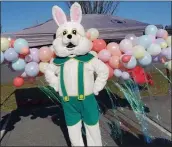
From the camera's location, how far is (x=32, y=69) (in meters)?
4.65

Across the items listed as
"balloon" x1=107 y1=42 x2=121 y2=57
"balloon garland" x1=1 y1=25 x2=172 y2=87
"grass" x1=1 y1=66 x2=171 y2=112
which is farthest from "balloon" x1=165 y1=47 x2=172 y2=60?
"grass" x1=1 y1=66 x2=171 y2=112

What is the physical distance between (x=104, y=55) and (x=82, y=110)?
96cm

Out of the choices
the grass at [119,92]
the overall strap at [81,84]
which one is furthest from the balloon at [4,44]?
the grass at [119,92]

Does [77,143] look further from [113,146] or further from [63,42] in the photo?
[63,42]

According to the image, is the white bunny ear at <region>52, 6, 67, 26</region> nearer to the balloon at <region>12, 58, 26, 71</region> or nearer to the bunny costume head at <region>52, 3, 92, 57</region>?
the bunny costume head at <region>52, 3, 92, 57</region>

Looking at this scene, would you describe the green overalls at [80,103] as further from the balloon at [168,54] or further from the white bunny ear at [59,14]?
the balloon at [168,54]

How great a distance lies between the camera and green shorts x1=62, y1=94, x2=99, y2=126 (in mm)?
4387

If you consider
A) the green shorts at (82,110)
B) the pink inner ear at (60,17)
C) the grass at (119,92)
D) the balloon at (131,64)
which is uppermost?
the pink inner ear at (60,17)

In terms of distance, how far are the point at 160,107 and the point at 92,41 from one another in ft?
12.5

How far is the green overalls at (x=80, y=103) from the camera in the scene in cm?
434

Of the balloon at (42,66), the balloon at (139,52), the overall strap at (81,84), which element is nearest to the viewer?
the overall strap at (81,84)

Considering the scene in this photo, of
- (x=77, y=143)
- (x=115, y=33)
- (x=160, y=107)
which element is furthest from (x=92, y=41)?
(x=160, y=107)

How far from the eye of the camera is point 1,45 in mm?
4523

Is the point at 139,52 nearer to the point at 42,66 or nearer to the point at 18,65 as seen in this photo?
the point at 42,66
